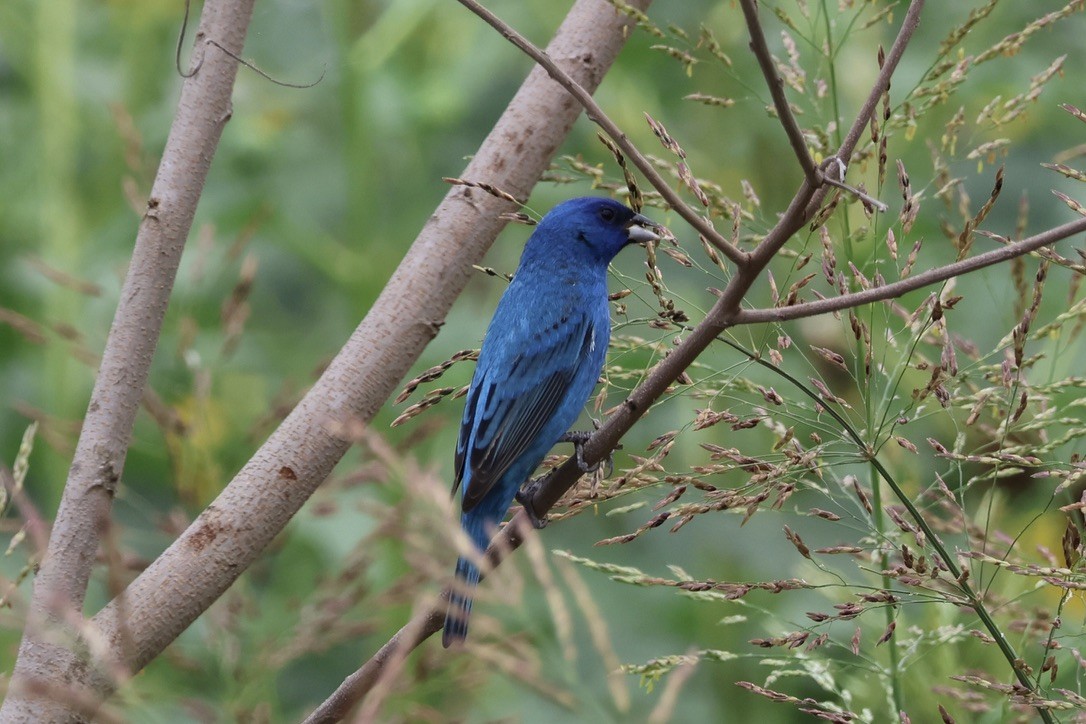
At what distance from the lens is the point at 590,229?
3393mm

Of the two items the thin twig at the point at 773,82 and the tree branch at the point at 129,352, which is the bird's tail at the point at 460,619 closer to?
the tree branch at the point at 129,352

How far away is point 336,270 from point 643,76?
141cm

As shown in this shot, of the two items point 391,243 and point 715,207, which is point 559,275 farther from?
point 715,207

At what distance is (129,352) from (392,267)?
160 cm

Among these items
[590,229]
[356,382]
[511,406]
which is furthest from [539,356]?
[356,382]

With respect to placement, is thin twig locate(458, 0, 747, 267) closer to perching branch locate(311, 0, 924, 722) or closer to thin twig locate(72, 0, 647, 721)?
perching branch locate(311, 0, 924, 722)

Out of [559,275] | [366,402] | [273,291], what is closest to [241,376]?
[273,291]

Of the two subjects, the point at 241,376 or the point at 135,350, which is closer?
the point at 135,350

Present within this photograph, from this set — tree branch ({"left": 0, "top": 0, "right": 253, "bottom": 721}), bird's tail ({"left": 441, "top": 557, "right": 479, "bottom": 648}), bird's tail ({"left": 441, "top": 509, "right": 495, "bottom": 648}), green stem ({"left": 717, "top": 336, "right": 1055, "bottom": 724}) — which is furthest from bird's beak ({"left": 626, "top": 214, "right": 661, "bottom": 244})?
green stem ({"left": 717, "top": 336, "right": 1055, "bottom": 724})

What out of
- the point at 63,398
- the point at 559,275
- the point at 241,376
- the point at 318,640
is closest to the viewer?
the point at 318,640

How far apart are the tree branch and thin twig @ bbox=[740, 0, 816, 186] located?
1031 millimetres

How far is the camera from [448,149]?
473 cm

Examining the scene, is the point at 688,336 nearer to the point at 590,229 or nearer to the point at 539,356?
the point at 539,356

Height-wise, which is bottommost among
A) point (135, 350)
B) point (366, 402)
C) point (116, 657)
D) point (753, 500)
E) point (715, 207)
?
point (116, 657)
